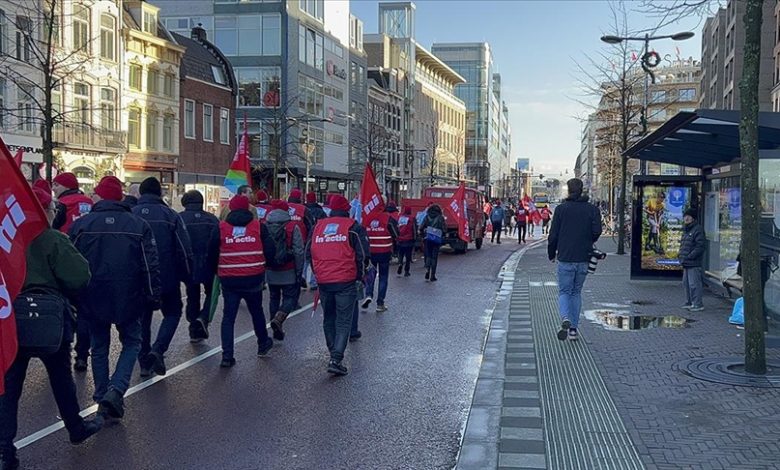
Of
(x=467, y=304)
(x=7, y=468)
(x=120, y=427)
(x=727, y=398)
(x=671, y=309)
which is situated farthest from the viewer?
(x=467, y=304)

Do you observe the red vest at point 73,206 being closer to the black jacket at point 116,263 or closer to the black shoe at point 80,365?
the black shoe at point 80,365

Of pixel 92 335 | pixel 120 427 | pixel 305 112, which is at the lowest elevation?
pixel 120 427

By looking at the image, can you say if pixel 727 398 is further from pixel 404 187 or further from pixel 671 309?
pixel 404 187

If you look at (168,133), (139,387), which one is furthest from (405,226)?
(168,133)

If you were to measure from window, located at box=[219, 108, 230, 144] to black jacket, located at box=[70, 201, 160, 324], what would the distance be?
133ft

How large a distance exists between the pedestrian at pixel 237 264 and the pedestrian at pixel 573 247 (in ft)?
11.9

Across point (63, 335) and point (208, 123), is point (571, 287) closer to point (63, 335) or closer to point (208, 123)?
point (63, 335)

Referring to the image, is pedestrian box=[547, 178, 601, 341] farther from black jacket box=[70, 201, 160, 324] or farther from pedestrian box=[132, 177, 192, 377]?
black jacket box=[70, 201, 160, 324]

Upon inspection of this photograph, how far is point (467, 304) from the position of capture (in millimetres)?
13789

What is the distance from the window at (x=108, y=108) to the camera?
35844 millimetres

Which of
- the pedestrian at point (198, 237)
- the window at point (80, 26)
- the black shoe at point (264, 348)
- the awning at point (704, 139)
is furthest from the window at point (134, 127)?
the black shoe at point (264, 348)

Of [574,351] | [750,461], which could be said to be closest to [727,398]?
[750,461]

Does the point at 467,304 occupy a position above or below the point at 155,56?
below

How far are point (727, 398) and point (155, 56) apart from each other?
36996mm
